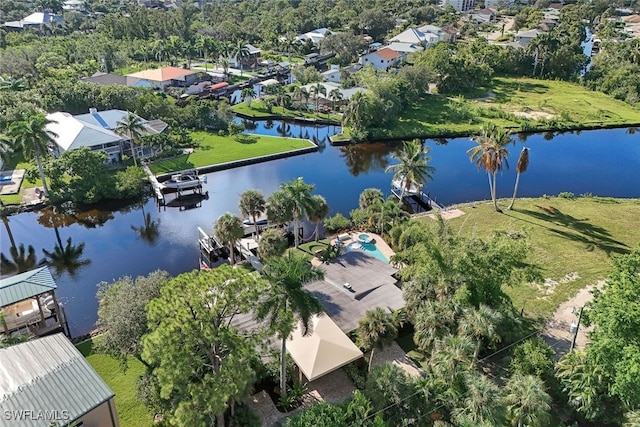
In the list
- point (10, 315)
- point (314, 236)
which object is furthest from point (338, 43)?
point (10, 315)

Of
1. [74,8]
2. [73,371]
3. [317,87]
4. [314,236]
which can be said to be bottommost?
[314,236]

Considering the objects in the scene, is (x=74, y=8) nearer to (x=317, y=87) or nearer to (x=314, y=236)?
(x=317, y=87)

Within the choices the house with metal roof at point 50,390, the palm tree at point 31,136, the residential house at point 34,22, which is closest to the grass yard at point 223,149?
the palm tree at point 31,136

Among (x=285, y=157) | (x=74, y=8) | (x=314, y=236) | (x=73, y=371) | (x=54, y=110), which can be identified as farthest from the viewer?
(x=74, y=8)

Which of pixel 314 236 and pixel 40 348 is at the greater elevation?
pixel 40 348

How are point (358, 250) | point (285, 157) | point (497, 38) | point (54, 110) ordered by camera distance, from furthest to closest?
point (497, 38), point (54, 110), point (285, 157), point (358, 250)

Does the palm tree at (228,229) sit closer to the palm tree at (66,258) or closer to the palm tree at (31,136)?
the palm tree at (66,258)
